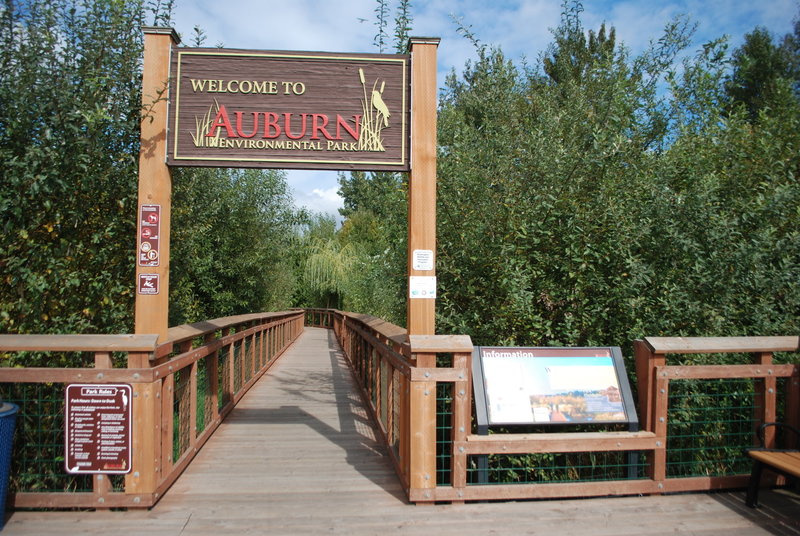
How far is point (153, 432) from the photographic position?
11.6 ft

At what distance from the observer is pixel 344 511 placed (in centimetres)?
350

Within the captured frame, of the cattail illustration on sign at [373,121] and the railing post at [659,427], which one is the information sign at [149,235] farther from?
the railing post at [659,427]

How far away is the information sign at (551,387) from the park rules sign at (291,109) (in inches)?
66.2

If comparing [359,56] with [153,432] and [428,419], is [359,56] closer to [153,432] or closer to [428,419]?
[428,419]

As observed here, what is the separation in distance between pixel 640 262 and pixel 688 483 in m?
1.81

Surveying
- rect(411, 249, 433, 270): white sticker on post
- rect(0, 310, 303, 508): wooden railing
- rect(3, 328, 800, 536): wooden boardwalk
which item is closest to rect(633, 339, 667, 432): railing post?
rect(3, 328, 800, 536): wooden boardwalk

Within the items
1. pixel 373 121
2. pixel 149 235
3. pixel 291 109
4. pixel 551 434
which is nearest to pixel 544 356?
pixel 551 434

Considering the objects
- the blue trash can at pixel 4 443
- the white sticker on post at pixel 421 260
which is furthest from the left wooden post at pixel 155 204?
the white sticker on post at pixel 421 260

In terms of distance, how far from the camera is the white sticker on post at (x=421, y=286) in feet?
13.4

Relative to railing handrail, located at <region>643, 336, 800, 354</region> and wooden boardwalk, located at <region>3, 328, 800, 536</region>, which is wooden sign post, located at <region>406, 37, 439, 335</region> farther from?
railing handrail, located at <region>643, 336, 800, 354</region>

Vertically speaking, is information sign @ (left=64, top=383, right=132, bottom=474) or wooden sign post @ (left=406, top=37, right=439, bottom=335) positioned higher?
wooden sign post @ (left=406, top=37, right=439, bottom=335)

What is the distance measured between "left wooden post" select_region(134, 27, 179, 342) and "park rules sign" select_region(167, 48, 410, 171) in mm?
100

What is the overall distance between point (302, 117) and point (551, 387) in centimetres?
273

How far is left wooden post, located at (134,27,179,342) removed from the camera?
3916 millimetres
